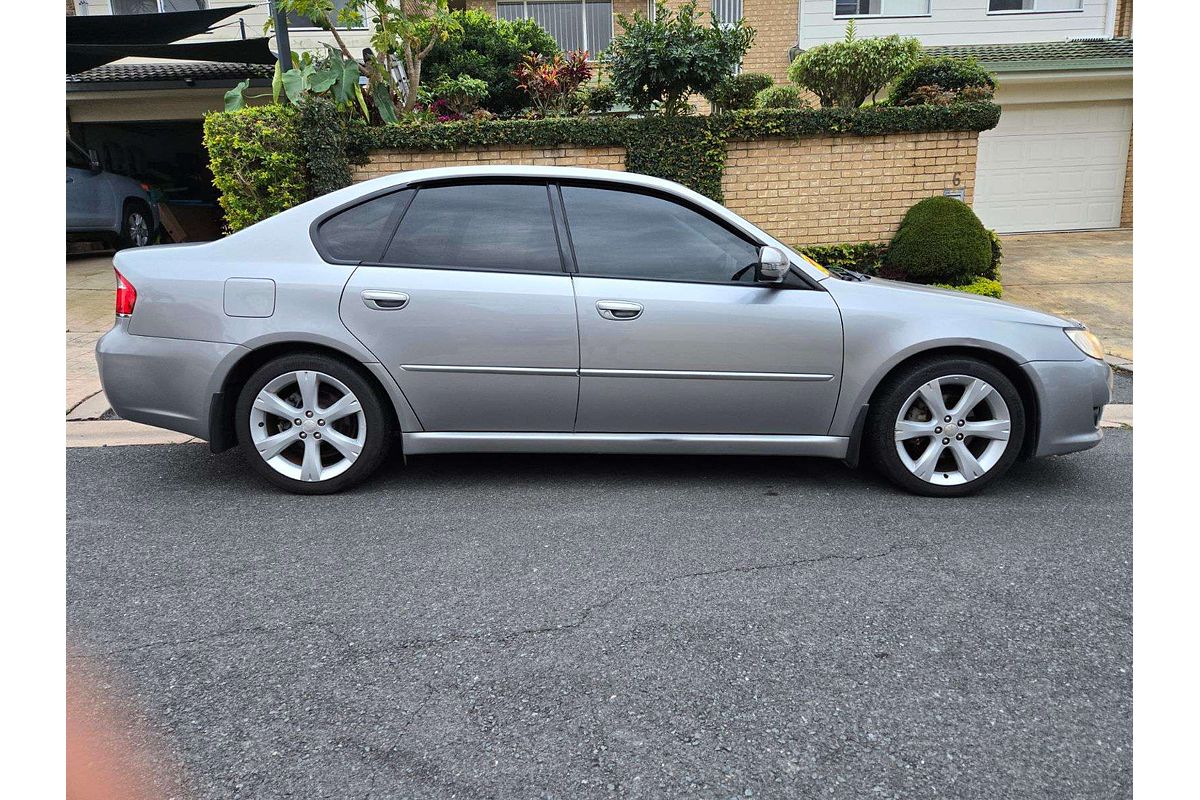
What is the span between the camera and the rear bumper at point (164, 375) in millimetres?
3951

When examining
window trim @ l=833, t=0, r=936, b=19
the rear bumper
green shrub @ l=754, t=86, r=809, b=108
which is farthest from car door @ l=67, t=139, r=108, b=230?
window trim @ l=833, t=0, r=936, b=19

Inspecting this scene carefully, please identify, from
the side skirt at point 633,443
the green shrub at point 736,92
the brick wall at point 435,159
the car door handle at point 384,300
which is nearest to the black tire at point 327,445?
the side skirt at point 633,443

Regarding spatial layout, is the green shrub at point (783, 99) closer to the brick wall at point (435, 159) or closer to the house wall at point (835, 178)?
the house wall at point (835, 178)

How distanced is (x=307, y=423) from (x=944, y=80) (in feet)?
26.9

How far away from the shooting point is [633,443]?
4.07m

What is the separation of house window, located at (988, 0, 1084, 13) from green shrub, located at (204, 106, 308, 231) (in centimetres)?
1344

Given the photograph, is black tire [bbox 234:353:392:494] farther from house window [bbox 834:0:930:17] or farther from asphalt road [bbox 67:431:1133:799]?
house window [bbox 834:0:930:17]

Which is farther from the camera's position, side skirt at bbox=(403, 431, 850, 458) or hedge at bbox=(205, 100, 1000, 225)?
hedge at bbox=(205, 100, 1000, 225)

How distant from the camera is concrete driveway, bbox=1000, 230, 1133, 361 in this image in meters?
8.26

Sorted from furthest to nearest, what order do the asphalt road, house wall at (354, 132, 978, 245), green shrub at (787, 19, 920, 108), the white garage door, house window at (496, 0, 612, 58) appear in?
house window at (496, 0, 612, 58) → the white garage door → green shrub at (787, 19, 920, 108) → house wall at (354, 132, 978, 245) → the asphalt road

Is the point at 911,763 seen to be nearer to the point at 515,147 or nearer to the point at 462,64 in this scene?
the point at 515,147

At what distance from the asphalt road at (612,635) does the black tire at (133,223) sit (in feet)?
31.2

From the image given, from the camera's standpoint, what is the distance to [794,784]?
81.6 inches

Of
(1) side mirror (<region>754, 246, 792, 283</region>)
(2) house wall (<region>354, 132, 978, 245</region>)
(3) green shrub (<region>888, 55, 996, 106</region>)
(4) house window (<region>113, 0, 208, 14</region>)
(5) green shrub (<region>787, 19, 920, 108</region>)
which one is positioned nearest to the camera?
(1) side mirror (<region>754, 246, 792, 283</region>)
